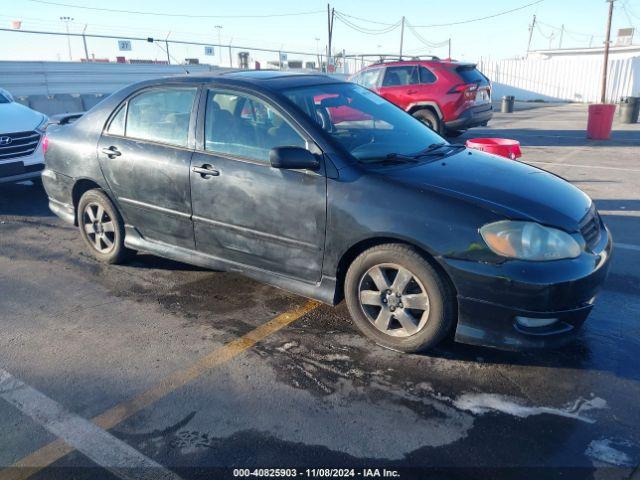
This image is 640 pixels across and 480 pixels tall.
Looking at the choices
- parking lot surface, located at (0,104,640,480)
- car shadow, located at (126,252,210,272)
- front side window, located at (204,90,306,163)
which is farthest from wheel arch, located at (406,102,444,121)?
front side window, located at (204,90,306,163)

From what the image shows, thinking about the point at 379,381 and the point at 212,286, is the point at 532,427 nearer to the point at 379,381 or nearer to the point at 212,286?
the point at 379,381

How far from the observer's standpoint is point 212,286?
4383 mm

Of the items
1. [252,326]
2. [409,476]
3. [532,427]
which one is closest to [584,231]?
[532,427]

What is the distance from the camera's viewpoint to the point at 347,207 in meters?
3.26

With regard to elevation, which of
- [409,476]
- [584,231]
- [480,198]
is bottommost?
[409,476]

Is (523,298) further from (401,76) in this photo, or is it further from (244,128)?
(401,76)

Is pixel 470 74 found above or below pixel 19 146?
above

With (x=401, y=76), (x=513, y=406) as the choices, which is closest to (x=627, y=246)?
→ (x=513, y=406)

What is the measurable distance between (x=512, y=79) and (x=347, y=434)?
3390 cm

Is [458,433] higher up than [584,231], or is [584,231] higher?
[584,231]

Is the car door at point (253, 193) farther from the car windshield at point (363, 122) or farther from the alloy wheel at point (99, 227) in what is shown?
the alloy wheel at point (99, 227)

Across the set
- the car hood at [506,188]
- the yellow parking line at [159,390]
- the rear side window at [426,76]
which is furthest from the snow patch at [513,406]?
the rear side window at [426,76]

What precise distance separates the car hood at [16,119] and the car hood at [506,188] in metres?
6.15

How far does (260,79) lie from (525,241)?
225 cm
